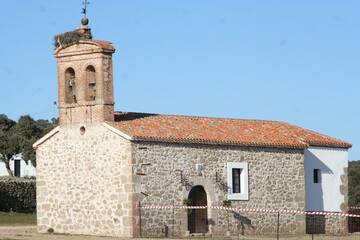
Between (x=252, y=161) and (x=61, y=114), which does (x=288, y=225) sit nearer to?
(x=252, y=161)

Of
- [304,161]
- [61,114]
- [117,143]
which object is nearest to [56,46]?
[61,114]

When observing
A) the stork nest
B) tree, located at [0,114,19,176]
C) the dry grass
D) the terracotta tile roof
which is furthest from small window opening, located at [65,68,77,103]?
tree, located at [0,114,19,176]

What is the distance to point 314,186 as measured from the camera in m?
36.7

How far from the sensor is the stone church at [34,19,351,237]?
30.5 m

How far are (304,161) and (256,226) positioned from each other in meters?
4.10

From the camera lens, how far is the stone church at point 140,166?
100ft

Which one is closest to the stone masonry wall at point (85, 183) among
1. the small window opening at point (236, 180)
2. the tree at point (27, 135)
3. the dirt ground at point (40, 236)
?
the dirt ground at point (40, 236)

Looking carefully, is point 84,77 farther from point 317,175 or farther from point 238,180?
point 317,175

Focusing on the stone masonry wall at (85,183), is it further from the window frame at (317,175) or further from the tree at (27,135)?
the tree at (27,135)

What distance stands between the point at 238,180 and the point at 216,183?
4.10ft

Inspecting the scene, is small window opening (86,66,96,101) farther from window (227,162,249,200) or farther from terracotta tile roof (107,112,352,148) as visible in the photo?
window (227,162,249,200)

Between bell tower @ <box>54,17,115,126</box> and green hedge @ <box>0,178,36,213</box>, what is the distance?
12.4 meters

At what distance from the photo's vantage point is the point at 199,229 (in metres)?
32.2

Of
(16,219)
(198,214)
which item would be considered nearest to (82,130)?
(198,214)
